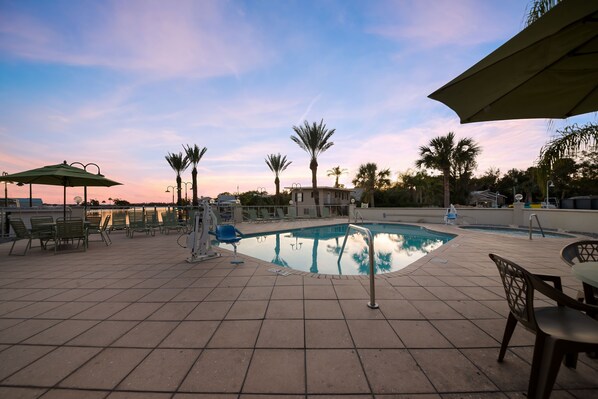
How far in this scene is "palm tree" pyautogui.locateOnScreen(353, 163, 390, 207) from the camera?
27.2 metres

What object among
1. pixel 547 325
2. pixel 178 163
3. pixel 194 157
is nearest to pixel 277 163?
pixel 194 157

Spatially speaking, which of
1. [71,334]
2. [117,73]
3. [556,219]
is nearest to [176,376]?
[71,334]

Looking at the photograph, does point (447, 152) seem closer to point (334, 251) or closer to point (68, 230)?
point (334, 251)

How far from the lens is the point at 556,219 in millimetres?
9812

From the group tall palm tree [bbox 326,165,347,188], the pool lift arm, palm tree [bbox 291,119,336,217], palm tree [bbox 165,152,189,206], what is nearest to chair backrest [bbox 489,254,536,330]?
the pool lift arm

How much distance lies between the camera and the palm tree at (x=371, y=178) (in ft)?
89.3

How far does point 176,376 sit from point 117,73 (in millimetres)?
11747

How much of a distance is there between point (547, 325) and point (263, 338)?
6.93ft

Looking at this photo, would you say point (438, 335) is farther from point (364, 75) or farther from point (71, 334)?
point (364, 75)

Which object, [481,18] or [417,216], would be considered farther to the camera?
[417,216]

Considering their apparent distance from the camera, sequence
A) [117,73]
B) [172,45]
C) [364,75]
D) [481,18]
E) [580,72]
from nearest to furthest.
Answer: [580,72] → [481,18] → [172,45] → [117,73] → [364,75]

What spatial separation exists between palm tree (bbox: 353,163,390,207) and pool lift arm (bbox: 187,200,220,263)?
24.4 metres

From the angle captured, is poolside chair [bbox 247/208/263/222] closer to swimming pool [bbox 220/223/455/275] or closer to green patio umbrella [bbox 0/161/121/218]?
swimming pool [bbox 220/223/455/275]

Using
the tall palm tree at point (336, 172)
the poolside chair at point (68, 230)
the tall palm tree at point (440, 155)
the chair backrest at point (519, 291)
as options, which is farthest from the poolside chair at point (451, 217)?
the tall palm tree at point (336, 172)
